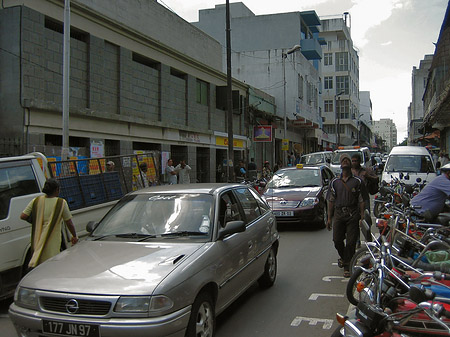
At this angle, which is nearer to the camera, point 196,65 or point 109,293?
point 109,293

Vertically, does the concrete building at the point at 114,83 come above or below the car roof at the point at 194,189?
above

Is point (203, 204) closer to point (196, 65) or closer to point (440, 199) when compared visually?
point (440, 199)

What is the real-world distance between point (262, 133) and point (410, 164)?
46.9 ft

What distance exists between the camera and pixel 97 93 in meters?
14.1

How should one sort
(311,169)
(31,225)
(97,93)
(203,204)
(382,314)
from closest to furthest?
1. (382,314)
2. (203,204)
3. (31,225)
4. (311,169)
5. (97,93)

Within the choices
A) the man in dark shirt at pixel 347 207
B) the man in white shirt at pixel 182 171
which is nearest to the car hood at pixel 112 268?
the man in dark shirt at pixel 347 207

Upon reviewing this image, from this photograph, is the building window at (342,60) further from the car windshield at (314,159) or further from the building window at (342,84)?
the car windshield at (314,159)

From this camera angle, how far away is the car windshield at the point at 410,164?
1505cm

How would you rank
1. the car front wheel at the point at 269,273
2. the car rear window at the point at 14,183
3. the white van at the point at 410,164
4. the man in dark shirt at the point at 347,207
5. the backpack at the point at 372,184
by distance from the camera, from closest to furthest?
the car rear window at the point at 14,183 → the car front wheel at the point at 269,273 → the man in dark shirt at the point at 347,207 → the backpack at the point at 372,184 → the white van at the point at 410,164

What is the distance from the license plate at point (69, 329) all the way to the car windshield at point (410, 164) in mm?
14006

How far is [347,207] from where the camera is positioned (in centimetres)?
649

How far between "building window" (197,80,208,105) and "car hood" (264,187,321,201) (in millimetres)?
11834

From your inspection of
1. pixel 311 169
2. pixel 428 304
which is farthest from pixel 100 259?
pixel 311 169

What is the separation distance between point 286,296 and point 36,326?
332cm
